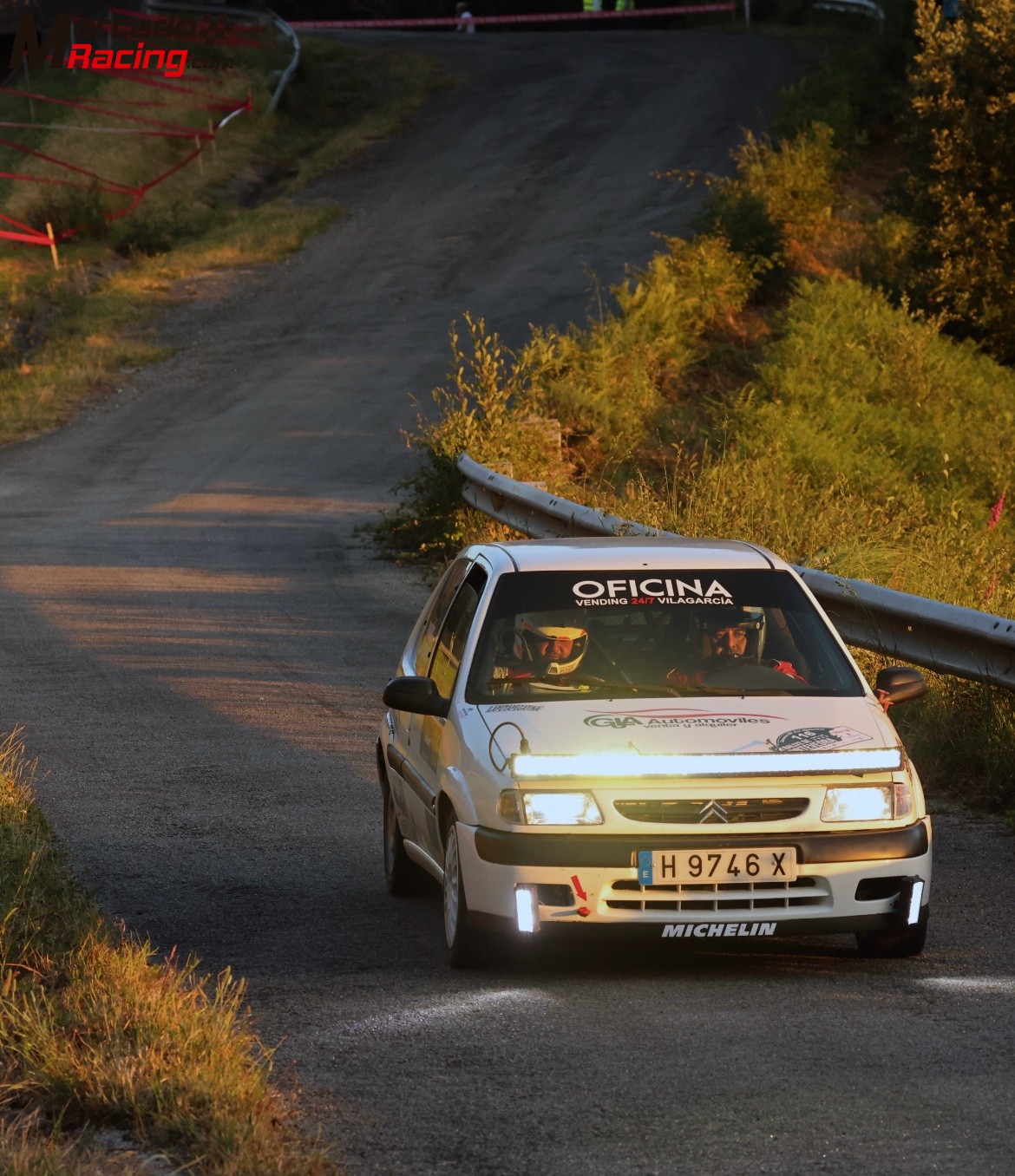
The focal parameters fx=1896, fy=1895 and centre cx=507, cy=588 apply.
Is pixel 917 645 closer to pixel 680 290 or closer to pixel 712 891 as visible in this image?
pixel 712 891

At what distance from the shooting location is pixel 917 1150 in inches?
185

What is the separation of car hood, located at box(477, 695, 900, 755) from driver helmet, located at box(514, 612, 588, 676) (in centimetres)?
44

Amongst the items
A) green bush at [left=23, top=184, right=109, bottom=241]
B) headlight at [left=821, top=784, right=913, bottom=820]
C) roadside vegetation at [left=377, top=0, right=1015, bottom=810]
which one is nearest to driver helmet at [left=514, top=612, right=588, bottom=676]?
headlight at [left=821, top=784, right=913, bottom=820]

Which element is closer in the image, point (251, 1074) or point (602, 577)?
point (251, 1074)

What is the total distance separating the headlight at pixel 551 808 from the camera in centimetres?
643

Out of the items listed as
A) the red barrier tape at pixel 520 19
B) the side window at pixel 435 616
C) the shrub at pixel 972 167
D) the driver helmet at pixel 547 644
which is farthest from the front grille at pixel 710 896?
the red barrier tape at pixel 520 19

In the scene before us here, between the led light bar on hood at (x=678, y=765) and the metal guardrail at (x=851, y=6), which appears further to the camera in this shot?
the metal guardrail at (x=851, y=6)

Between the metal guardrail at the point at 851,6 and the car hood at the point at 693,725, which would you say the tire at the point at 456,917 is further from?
the metal guardrail at the point at 851,6

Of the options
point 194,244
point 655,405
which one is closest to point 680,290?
point 655,405

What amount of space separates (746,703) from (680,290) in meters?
22.8

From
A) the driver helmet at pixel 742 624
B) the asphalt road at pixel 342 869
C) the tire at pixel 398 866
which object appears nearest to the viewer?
the asphalt road at pixel 342 869

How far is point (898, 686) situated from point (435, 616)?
7.37 feet

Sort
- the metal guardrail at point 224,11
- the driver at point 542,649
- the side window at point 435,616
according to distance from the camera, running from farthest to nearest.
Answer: the metal guardrail at point 224,11
the side window at point 435,616
the driver at point 542,649

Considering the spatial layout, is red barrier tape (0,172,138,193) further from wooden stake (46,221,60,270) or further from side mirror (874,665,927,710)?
side mirror (874,665,927,710)
